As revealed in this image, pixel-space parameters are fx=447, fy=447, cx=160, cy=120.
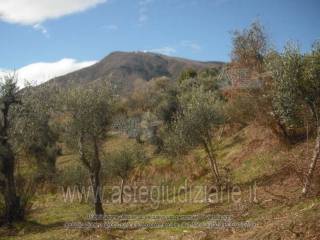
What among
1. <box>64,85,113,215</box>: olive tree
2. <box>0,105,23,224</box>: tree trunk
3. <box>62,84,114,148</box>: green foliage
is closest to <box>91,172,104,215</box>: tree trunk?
<box>64,85,113,215</box>: olive tree

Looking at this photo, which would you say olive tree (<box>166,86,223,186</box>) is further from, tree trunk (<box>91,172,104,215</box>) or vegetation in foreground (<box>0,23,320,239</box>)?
tree trunk (<box>91,172,104,215</box>)

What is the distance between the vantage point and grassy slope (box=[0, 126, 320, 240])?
63.4ft

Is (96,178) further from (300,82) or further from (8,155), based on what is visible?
(300,82)

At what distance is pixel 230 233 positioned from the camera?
22.1 meters

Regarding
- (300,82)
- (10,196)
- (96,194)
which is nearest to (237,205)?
(300,82)

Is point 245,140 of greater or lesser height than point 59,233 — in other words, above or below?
above

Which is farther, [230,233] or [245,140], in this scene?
[245,140]

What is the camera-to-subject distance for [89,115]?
1319 inches

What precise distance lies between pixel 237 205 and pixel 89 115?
12.7 metres

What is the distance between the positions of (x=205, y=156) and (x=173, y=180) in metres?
5.03

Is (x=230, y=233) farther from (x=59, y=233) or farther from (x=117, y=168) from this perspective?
(x=117, y=168)

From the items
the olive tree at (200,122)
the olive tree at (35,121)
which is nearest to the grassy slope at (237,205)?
the olive tree at (200,122)

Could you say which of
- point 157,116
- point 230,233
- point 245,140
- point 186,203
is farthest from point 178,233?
point 157,116

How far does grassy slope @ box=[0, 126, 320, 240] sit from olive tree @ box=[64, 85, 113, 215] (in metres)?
6.70
